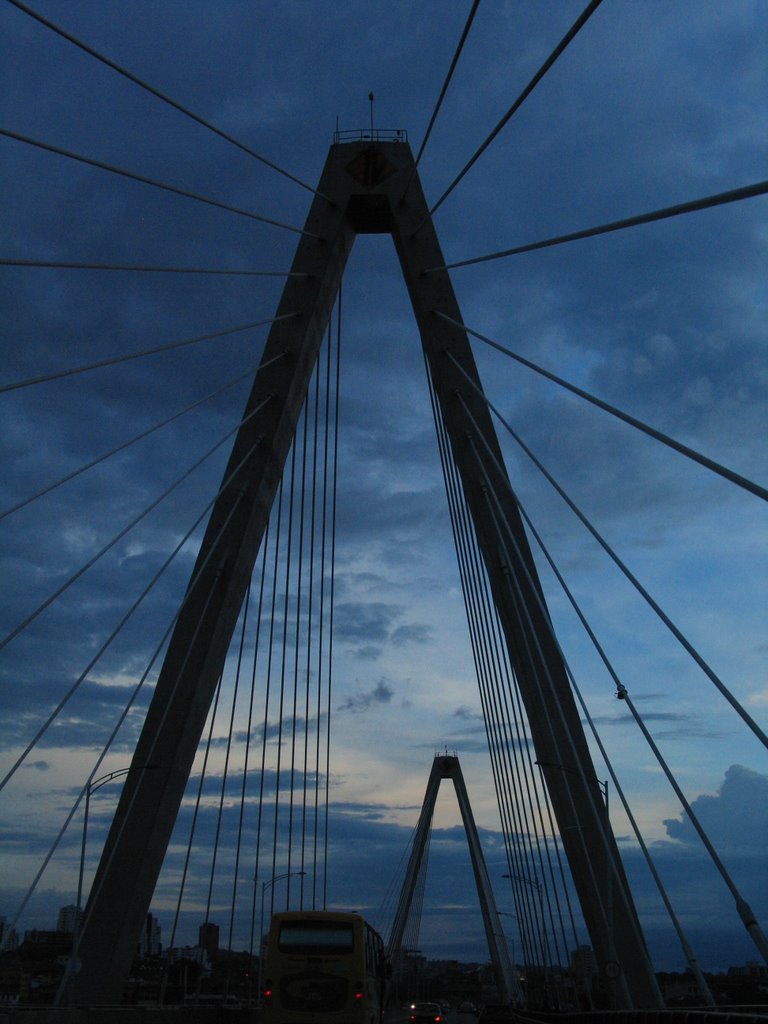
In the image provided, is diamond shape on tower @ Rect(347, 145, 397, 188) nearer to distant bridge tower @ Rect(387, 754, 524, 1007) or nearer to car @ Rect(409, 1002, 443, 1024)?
car @ Rect(409, 1002, 443, 1024)

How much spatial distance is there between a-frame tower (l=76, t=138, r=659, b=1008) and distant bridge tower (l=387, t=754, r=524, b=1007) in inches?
1833

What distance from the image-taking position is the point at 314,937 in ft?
59.2

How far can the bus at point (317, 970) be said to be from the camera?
17531 millimetres

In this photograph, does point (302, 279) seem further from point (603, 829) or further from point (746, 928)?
point (746, 928)

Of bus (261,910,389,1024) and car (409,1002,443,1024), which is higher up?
car (409,1002,443,1024)

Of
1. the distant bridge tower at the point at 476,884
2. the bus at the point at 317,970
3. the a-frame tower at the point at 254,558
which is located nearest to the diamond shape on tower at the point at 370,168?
the a-frame tower at the point at 254,558

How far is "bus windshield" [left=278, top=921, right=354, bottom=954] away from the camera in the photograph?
18.0 meters

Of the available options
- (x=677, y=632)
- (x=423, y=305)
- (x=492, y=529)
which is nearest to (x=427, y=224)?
(x=423, y=305)

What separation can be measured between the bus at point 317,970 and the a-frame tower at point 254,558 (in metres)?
3.21

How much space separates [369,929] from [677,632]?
861 cm

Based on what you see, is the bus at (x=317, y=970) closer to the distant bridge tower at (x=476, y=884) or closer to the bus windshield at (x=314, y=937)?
the bus windshield at (x=314, y=937)

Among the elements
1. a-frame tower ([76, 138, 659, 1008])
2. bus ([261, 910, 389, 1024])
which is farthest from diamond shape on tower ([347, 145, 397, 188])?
bus ([261, 910, 389, 1024])

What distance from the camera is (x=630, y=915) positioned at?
1948 centimetres

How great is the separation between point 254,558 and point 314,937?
753cm
